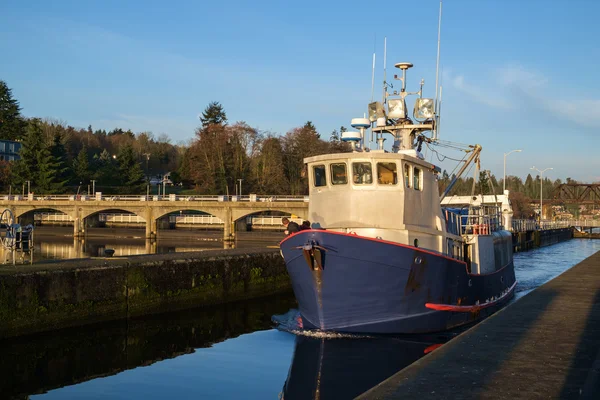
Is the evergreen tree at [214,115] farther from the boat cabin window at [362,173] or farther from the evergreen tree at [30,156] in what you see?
the boat cabin window at [362,173]

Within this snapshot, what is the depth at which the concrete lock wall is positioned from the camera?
1847cm

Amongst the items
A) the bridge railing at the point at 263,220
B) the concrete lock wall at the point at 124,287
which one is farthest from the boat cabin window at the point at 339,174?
the bridge railing at the point at 263,220

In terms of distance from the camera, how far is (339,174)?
20.6 metres

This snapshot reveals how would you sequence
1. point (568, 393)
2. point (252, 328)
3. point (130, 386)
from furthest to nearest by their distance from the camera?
point (252, 328) → point (130, 386) → point (568, 393)

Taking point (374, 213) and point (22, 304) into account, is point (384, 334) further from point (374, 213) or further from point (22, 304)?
point (22, 304)

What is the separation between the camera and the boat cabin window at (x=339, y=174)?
20.4 metres

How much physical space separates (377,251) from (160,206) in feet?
207

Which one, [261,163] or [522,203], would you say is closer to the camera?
[261,163]

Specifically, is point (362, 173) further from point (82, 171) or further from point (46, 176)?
point (82, 171)

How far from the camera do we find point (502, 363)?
10.5 m

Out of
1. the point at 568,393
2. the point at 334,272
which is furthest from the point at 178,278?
the point at 568,393

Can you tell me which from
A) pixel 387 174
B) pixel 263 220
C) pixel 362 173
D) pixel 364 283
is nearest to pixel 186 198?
pixel 263 220

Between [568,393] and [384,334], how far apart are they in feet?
33.7

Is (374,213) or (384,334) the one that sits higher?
(374,213)
